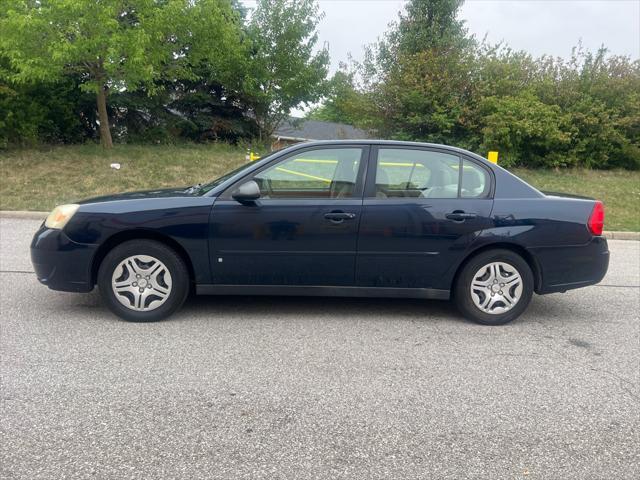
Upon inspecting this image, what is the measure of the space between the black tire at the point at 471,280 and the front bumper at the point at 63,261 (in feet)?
10.0

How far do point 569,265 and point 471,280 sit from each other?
86cm

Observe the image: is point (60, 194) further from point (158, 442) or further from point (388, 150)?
point (158, 442)

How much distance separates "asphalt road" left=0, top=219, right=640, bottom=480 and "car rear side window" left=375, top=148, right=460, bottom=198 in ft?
3.70

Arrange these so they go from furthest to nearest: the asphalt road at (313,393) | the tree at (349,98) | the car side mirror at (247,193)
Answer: the tree at (349,98) < the car side mirror at (247,193) < the asphalt road at (313,393)

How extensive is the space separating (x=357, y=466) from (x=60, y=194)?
12.0m

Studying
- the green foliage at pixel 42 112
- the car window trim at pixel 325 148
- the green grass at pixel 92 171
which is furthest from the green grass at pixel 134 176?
the car window trim at pixel 325 148

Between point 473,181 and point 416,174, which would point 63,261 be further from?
point 473,181

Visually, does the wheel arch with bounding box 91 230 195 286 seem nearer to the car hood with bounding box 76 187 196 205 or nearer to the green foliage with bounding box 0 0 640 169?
the car hood with bounding box 76 187 196 205

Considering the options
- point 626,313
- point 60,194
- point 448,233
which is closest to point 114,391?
point 448,233

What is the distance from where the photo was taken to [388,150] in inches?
190

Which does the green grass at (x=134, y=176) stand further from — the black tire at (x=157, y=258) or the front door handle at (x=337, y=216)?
the front door handle at (x=337, y=216)

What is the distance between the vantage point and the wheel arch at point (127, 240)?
180 inches

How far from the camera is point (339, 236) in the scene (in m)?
4.59

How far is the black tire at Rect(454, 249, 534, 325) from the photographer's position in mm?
4707
